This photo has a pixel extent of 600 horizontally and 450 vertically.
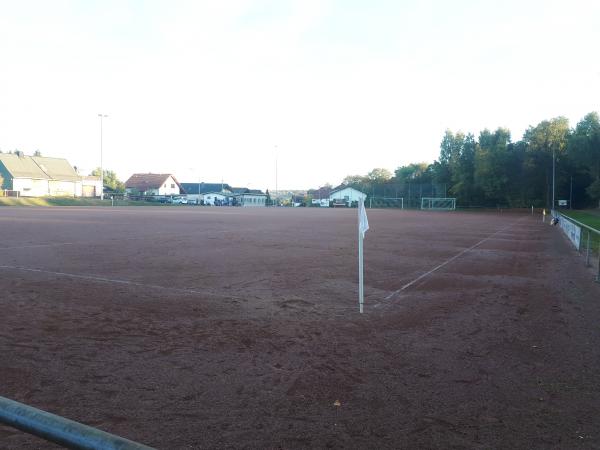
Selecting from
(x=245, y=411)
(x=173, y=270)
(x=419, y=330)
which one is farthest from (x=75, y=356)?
(x=173, y=270)

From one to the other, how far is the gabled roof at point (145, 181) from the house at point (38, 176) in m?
25.6

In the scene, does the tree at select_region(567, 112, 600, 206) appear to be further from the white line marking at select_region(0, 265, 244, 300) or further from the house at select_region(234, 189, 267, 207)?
the house at select_region(234, 189, 267, 207)

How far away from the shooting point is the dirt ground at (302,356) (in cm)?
423

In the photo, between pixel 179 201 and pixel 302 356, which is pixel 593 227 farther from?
pixel 179 201

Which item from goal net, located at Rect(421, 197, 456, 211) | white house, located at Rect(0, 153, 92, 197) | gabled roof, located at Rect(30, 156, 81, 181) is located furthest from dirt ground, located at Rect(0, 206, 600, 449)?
gabled roof, located at Rect(30, 156, 81, 181)

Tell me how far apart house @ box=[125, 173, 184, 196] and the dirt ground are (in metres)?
108

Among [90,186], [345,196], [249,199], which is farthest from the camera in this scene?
[249,199]

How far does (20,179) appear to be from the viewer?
79.1 m

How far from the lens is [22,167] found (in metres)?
81.1

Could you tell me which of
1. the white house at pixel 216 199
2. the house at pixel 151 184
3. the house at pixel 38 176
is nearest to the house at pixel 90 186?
the house at pixel 38 176

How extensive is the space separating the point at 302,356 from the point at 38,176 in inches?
3489

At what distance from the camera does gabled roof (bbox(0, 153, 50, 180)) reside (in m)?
78.8

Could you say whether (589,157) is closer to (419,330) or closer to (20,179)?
(419,330)

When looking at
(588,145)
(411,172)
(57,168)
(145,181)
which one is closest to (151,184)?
(145,181)
